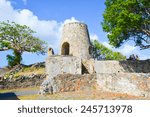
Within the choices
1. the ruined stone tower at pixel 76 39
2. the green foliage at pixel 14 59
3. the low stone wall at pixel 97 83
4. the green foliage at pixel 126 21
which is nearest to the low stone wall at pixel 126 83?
the low stone wall at pixel 97 83

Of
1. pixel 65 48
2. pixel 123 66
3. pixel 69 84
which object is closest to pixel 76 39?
pixel 65 48

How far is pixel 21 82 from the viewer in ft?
92.3

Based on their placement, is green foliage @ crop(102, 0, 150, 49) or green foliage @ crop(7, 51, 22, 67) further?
green foliage @ crop(7, 51, 22, 67)

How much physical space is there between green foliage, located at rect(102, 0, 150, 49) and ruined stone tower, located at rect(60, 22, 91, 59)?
21.4 ft

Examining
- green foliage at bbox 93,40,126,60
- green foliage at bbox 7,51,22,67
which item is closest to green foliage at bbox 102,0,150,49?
green foliage at bbox 7,51,22,67

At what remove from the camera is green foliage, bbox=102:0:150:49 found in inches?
974

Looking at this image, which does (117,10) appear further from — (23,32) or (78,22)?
(23,32)

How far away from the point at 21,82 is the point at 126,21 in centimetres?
1086

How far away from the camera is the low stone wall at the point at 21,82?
2756 cm

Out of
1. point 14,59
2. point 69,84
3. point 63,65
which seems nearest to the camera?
point 69,84

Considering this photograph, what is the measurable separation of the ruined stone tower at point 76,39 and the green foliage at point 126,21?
652cm

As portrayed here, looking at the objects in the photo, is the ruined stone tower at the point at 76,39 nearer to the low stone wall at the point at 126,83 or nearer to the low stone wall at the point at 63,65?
the low stone wall at the point at 63,65

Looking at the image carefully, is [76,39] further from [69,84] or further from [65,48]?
[69,84]

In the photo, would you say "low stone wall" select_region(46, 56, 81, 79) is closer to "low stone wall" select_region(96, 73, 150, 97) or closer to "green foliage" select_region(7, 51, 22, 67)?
"low stone wall" select_region(96, 73, 150, 97)
